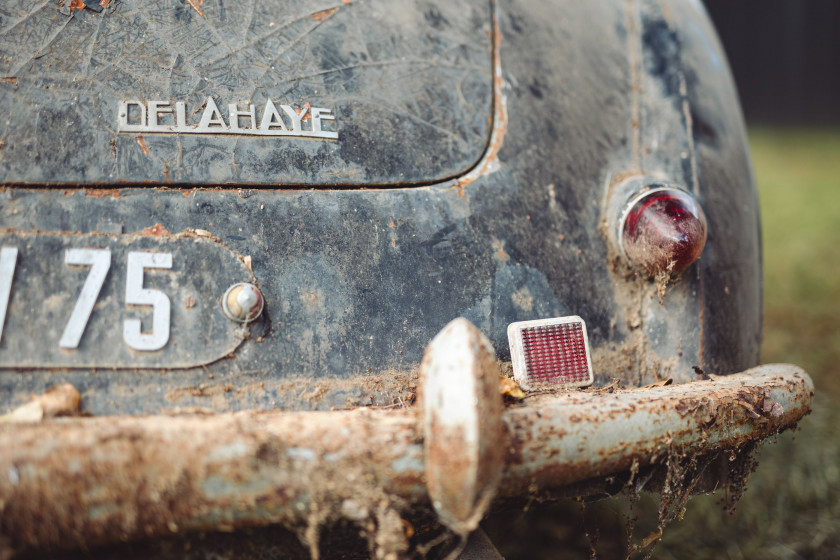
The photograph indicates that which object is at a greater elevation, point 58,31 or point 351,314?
point 58,31

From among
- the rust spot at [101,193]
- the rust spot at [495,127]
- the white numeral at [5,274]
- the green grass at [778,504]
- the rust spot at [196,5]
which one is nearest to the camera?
the white numeral at [5,274]

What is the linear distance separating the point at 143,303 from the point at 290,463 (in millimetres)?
443

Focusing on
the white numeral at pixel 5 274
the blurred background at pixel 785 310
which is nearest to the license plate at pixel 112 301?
the white numeral at pixel 5 274

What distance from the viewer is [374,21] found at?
5.08ft

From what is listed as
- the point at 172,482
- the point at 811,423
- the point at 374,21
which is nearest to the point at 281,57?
the point at 374,21

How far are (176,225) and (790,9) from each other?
10890 millimetres

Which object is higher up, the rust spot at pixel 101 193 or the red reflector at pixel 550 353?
the rust spot at pixel 101 193

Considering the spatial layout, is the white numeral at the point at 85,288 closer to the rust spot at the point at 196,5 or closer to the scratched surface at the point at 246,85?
the scratched surface at the point at 246,85

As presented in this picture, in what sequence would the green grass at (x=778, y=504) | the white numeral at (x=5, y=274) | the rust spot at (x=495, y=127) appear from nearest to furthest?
1. the white numeral at (x=5, y=274)
2. the rust spot at (x=495, y=127)
3. the green grass at (x=778, y=504)

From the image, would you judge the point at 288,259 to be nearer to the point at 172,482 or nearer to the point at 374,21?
the point at 172,482

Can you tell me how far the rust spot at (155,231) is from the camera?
1.26 meters

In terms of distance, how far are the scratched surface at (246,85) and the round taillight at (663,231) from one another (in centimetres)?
39

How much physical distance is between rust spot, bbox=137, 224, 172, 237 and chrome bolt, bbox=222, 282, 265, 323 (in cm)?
17

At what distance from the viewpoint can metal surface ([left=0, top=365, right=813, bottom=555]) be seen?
929 mm
